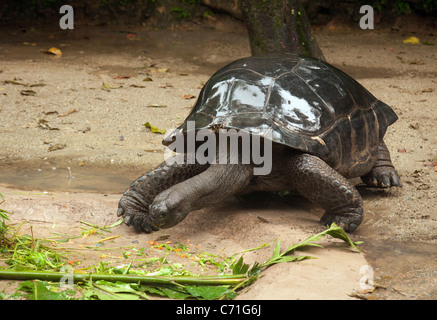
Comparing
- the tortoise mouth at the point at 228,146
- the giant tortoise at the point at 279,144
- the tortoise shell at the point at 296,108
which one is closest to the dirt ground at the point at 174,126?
the giant tortoise at the point at 279,144

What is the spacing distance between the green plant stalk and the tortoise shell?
1.22m

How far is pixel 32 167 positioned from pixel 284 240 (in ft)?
9.20

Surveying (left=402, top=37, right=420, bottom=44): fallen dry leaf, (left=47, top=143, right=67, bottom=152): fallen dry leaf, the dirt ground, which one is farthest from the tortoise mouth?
(left=402, top=37, right=420, bottom=44): fallen dry leaf

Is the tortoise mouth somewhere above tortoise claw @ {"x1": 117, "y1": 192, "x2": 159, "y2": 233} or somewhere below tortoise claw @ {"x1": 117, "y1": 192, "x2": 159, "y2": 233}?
above

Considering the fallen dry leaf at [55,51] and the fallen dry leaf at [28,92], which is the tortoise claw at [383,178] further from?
the fallen dry leaf at [55,51]

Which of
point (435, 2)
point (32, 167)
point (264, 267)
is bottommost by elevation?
point (32, 167)

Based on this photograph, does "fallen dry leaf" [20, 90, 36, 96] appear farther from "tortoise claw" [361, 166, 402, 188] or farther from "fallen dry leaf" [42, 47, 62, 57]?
"tortoise claw" [361, 166, 402, 188]

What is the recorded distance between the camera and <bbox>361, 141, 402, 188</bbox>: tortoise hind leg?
190 inches

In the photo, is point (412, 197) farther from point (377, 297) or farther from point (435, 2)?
point (435, 2)

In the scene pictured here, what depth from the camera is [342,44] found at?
10.3 m

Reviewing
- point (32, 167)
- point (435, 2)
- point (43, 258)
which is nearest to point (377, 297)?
point (43, 258)

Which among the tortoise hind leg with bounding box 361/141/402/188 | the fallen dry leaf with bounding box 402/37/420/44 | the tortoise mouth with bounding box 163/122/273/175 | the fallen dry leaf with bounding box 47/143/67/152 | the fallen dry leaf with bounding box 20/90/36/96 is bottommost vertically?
the fallen dry leaf with bounding box 47/143/67/152

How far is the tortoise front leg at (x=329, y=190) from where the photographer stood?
3.96 metres

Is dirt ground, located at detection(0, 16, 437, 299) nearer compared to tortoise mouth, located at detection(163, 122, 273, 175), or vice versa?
dirt ground, located at detection(0, 16, 437, 299)
